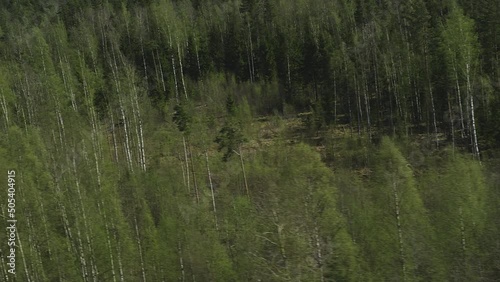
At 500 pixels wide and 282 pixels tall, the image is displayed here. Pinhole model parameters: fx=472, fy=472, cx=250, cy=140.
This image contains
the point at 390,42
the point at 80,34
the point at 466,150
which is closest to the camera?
the point at 466,150

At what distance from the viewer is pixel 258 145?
49.9m

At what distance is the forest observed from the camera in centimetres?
2114

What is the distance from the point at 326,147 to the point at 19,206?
102 feet

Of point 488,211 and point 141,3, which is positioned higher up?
point 141,3

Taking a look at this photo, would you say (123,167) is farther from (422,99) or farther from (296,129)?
(422,99)

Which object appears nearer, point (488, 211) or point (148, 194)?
point (488, 211)

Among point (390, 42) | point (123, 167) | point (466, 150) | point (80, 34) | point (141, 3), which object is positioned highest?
point (141, 3)

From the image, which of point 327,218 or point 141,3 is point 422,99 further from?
point 141,3

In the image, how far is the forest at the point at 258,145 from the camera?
21.1m

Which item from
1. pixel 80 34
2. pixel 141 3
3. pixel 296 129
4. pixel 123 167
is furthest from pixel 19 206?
pixel 141 3

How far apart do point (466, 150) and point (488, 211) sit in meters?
21.1

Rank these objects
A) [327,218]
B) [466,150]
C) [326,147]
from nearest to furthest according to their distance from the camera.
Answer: [327,218] → [466,150] → [326,147]

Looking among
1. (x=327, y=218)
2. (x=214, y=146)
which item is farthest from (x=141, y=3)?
(x=327, y=218)

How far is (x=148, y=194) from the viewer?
34.2 metres
